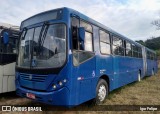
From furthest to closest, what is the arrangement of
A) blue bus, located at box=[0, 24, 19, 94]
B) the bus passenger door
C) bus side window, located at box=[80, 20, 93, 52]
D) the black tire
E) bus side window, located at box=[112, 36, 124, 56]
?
1. bus side window, located at box=[112, 36, 124, 56]
2. blue bus, located at box=[0, 24, 19, 94]
3. the black tire
4. bus side window, located at box=[80, 20, 93, 52]
5. the bus passenger door

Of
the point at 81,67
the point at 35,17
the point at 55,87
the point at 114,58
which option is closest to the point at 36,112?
the point at 55,87

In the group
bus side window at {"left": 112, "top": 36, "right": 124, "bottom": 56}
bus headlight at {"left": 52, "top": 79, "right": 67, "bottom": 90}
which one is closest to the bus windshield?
bus headlight at {"left": 52, "top": 79, "right": 67, "bottom": 90}

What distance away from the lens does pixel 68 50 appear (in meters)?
5.30

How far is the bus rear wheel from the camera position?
6824mm

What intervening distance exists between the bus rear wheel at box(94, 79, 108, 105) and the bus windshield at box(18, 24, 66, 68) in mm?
2147

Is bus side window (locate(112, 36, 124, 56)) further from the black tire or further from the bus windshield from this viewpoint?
the bus windshield

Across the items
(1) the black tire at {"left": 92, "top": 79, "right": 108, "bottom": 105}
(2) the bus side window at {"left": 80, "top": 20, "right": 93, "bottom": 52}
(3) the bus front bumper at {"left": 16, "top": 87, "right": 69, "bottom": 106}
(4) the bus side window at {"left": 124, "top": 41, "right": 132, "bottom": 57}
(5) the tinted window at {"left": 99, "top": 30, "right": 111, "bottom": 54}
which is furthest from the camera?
(4) the bus side window at {"left": 124, "top": 41, "right": 132, "bottom": 57}

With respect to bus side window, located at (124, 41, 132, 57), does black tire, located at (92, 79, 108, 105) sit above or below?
below

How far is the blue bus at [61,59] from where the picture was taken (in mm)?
5297

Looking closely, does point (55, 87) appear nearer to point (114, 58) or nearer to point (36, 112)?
point (36, 112)

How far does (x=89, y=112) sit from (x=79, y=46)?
213 cm

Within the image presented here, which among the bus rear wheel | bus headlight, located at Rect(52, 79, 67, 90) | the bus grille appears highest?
the bus grille

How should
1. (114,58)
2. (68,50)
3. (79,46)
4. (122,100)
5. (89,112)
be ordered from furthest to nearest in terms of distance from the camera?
(114,58), (122,100), (89,112), (79,46), (68,50)

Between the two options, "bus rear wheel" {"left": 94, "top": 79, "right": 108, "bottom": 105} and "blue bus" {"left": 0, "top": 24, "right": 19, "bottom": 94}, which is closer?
"bus rear wheel" {"left": 94, "top": 79, "right": 108, "bottom": 105}
